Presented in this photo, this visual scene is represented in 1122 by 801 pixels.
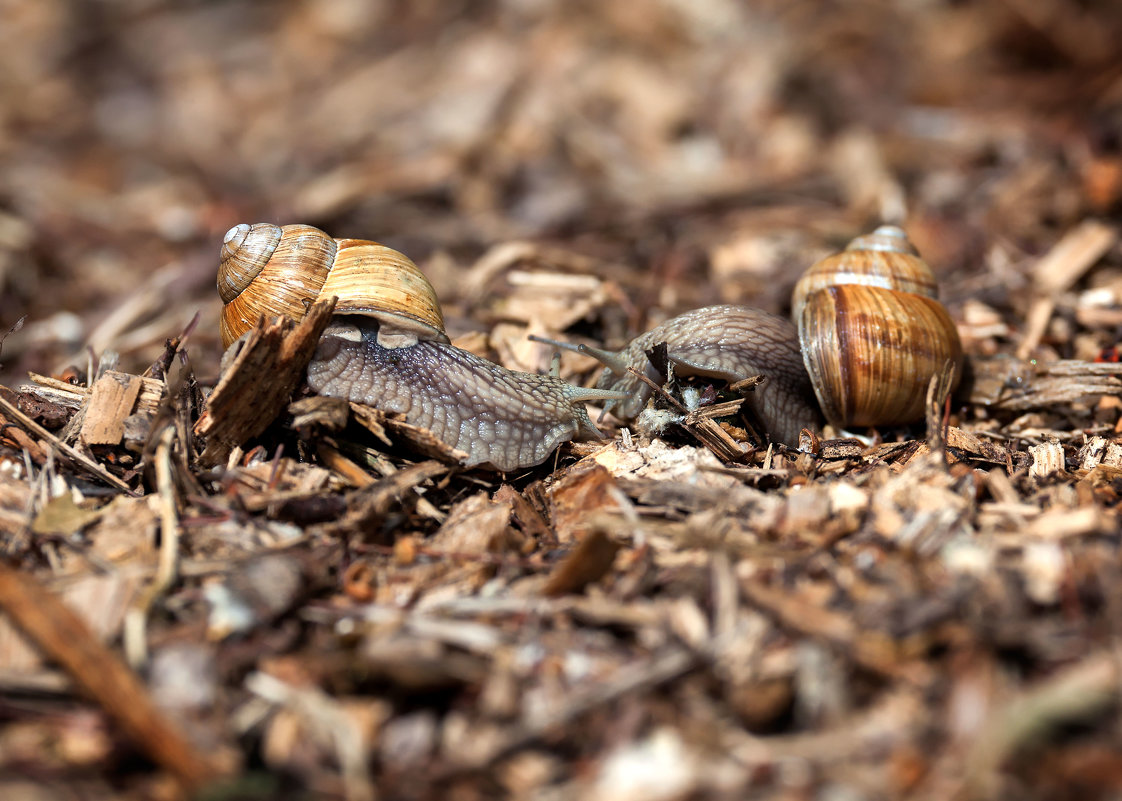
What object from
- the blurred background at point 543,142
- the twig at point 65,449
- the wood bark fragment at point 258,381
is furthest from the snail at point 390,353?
the blurred background at point 543,142

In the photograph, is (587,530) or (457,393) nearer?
(587,530)

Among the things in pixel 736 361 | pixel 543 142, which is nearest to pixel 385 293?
pixel 736 361

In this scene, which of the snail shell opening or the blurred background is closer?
the snail shell opening

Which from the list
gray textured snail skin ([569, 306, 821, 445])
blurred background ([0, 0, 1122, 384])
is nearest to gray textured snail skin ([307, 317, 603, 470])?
gray textured snail skin ([569, 306, 821, 445])

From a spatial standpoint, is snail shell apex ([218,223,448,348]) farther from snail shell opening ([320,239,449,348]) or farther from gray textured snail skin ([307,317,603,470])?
gray textured snail skin ([307,317,603,470])

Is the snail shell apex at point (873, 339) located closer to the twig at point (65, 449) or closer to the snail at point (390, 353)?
the snail at point (390, 353)

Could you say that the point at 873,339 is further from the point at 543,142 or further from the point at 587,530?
the point at 543,142

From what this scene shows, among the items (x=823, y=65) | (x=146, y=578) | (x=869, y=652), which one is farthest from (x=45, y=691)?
(x=823, y=65)
